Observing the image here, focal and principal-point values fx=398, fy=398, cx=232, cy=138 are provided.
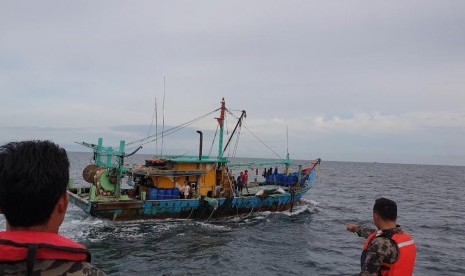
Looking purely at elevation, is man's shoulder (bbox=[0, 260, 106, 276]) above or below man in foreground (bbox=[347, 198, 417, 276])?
above

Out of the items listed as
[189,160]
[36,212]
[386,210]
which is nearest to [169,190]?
[189,160]

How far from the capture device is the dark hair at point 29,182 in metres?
2.11

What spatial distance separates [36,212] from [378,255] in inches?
167

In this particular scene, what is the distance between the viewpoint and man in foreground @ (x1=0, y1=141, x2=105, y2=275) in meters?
1.96

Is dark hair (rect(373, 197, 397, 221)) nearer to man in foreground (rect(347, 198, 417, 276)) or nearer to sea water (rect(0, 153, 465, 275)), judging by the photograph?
man in foreground (rect(347, 198, 417, 276))

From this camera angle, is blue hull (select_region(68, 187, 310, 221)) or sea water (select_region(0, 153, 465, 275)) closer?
sea water (select_region(0, 153, 465, 275))

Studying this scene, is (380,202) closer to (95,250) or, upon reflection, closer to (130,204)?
(95,250)

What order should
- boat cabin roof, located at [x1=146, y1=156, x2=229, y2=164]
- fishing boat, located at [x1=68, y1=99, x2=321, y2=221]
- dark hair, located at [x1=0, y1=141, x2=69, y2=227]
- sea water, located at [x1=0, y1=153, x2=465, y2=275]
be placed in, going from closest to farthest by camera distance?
dark hair, located at [x1=0, y1=141, x2=69, y2=227]
sea water, located at [x1=0, y1=153, x2=465, y2=275]
fishing boat, located at [x1=68, y1=99, x2=321, y2=221]
boat cabin roof, located at [x1=146, y1=156, x2=229, y2=164]

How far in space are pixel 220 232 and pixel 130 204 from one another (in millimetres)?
5093

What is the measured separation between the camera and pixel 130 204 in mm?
21266

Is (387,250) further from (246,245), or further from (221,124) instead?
(221,124)

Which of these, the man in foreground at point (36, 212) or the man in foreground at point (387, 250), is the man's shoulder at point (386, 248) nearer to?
the man in foreground at point (387, 250)


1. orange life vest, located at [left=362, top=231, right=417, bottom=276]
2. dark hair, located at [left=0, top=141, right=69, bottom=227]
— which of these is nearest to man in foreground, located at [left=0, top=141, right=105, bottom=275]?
dark hair, located at [left=0, top=141, right=69, bottom=227]

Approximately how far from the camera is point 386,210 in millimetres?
5254
